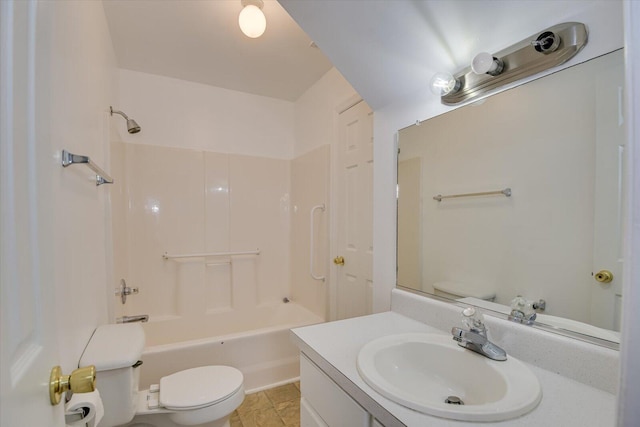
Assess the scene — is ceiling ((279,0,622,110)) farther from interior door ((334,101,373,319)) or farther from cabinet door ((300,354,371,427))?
cabinet door ((300,354,371,427))

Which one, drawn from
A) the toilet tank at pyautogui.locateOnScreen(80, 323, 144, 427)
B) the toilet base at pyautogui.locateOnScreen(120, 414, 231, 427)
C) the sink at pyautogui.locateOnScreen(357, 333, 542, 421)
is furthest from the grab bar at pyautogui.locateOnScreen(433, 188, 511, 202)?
the toilet base at pyautogui.locateOnScreen(120, 414, 231, 427)

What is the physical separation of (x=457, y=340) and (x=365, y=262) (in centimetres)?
97

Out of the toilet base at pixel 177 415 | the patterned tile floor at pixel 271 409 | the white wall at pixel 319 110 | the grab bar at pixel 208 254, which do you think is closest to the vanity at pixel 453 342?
the toilet base at pixel 177 415

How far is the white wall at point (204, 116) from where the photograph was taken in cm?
247

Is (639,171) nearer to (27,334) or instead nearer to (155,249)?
(27,334)

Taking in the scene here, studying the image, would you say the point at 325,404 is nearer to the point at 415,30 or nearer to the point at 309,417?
the point at 309,417

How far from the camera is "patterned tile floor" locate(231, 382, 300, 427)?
1.88 metres

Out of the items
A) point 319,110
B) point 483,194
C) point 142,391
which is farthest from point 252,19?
point 142,391

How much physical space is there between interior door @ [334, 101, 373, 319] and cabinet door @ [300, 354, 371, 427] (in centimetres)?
91

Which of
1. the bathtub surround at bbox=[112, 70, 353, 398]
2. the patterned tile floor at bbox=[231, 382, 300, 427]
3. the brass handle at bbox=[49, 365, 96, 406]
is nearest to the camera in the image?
the brass handle at bbox=[49, 365, 96, 406]

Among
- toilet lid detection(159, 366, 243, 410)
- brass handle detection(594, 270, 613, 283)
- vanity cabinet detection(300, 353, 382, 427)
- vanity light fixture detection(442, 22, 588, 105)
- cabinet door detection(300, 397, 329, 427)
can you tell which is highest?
vanity light fixture detection(442, 22, 588, 105)

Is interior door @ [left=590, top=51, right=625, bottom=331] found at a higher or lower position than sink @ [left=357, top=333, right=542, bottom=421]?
higher

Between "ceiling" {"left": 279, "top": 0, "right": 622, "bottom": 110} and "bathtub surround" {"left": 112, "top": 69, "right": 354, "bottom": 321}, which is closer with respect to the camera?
"ceiling" {"left": 279, "top": 0, "right": 622, "bottom": 110}

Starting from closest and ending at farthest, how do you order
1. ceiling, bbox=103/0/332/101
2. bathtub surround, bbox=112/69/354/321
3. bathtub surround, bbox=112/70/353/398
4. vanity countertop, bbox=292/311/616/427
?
vanity countertop, bbox=292/311/616/427 → ceiling, bbox=103/0/332/101 → bathtub surround, bbox=112/70/353/398 → bathtub surround, bbox=112/69/354/321
